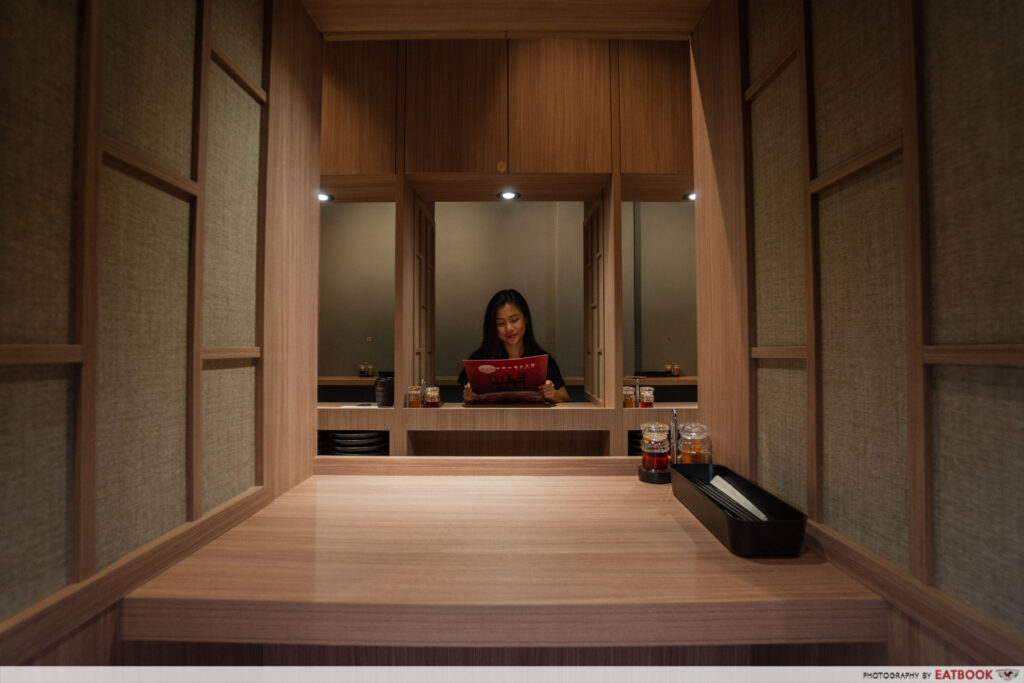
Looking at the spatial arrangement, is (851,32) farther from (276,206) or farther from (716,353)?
(276,206)

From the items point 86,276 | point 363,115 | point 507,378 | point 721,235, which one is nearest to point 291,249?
point 86,276

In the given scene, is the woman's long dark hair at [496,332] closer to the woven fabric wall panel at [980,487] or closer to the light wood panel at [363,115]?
the light wood panel at [363,115]

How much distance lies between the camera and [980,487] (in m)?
0.57

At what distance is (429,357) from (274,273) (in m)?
2.16

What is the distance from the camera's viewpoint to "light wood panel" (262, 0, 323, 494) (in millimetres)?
1090

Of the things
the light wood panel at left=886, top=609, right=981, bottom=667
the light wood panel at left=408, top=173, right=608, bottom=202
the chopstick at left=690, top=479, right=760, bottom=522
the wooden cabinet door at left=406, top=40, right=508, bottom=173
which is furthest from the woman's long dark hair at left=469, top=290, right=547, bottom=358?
the light wood panel at left=886, top=609, right=981, bottom=667

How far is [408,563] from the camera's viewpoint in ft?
2.62

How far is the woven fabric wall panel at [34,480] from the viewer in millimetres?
545

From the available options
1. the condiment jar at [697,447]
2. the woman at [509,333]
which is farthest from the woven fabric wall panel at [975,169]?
the woman at [509,333]

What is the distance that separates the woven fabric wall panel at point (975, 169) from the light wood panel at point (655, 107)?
71.7 inches

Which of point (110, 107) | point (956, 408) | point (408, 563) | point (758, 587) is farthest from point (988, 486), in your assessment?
point (110, 107)

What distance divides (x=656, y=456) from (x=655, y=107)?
5.98 feet

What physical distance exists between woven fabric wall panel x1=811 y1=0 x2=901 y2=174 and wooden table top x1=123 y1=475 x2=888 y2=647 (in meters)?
0.65

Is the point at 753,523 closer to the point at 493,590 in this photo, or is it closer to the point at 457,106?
the point at 493,590
